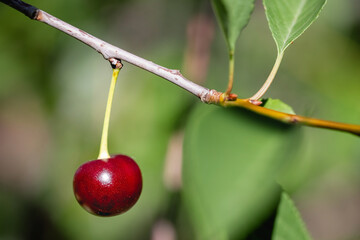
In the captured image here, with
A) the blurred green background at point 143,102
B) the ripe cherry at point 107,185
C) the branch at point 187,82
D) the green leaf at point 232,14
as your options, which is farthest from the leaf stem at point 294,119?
the blurred green background at point 143,102

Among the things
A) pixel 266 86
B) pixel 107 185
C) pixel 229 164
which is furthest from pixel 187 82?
pixel 229 164

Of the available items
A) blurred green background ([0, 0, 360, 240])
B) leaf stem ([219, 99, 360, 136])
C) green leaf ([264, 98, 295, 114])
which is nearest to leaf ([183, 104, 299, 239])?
leaf stem ([219, 99, 360, 136])

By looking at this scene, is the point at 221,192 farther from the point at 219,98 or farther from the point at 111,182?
the point at 111,182

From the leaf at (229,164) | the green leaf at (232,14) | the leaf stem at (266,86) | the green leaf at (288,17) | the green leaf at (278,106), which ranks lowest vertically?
the leaf at (229,164)

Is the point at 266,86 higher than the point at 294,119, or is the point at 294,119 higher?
the point at 266,86

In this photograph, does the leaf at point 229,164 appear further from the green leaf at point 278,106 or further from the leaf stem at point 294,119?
the green leaf at point 278,106

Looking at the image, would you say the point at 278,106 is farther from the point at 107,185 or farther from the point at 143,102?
the point at 143,102

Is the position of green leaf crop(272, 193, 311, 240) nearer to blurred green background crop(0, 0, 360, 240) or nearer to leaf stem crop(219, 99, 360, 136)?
→ leaf stem crop(219, 99, 360, 136)
